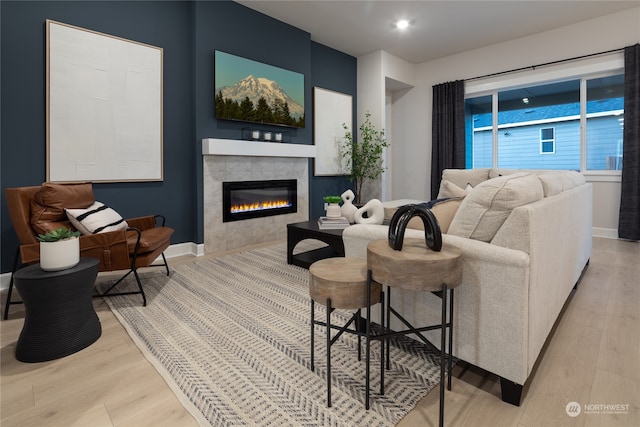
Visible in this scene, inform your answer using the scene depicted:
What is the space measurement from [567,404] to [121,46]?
A: 411cm

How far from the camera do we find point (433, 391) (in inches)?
55.3

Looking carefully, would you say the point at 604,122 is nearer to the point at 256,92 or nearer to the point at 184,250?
the point at 256,92

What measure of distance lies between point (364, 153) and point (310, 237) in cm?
291

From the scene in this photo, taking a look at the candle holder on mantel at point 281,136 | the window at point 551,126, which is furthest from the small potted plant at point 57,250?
the window at point 551,126

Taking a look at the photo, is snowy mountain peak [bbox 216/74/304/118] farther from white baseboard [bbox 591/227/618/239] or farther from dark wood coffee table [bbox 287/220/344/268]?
white baseboard [bbox 591/227/618/239]

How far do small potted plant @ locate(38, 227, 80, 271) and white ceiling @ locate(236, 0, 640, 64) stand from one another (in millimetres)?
3335

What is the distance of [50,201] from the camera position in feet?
7.54

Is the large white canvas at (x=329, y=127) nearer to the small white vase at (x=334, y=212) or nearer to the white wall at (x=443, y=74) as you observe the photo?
the white wall at (x=443, y=74)

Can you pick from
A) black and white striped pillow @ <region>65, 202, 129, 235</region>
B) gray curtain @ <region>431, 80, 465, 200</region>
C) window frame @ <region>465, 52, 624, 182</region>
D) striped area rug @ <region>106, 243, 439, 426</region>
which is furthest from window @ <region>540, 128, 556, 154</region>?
black and white striped pillow @ <region>65, 202, 129, 235</region>

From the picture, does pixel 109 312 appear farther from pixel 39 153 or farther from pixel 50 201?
pixel 39 153

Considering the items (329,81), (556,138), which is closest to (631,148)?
(556,138)

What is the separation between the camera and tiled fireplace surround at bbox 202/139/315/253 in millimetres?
3789

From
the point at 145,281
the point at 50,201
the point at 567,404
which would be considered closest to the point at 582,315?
the point at 567,404

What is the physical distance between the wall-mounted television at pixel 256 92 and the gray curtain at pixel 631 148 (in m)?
4.09
